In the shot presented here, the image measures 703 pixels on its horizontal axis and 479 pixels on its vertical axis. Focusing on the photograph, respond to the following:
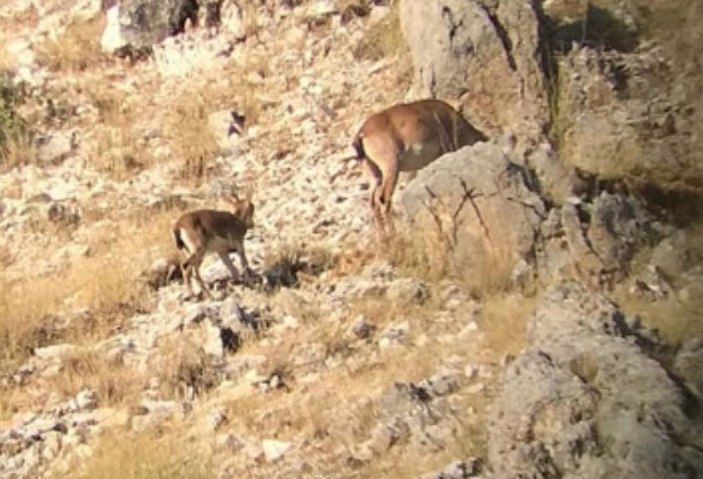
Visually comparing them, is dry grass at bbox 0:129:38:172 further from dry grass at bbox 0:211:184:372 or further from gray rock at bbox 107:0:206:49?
dry grass at bbox 0:211:184:372

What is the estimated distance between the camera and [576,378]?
273 inches

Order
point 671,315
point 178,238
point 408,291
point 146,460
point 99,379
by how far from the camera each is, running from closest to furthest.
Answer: point 146,460 → point 671,315 → point 99,379 → point 408,291 → point 178,238

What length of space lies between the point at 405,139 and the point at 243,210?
5.12ft

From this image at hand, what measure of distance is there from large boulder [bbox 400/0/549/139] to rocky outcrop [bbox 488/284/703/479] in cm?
546

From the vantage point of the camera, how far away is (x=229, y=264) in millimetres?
12078

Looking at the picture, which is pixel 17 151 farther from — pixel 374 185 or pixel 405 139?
pixel 405 139

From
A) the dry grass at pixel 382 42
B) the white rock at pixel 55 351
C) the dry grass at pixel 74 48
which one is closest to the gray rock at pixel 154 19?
the dry grass at pixel 74 48

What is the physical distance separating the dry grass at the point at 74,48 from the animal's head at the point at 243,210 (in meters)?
4.92

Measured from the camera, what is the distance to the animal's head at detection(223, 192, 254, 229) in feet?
41.0

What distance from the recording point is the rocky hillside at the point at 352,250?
299 inches

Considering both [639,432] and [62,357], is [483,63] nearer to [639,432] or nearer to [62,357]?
[62,357]

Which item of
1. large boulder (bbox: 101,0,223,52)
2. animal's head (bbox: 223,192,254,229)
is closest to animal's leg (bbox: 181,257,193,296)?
animal's head (bbox: 223,192,254,229)

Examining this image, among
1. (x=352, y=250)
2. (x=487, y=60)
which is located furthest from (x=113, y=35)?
(x=352, y=250)

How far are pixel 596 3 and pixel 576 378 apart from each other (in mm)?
8736
